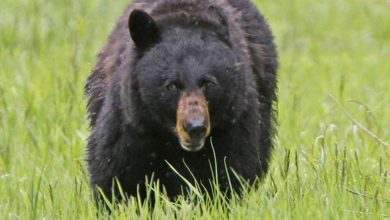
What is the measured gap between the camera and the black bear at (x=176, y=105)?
580cm

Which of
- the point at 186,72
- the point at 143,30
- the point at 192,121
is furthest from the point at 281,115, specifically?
the point at 192,121

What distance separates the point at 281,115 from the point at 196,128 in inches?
129

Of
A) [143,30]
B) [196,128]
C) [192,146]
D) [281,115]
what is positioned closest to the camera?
[196,128]

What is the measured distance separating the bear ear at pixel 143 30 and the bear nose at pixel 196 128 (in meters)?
0.64

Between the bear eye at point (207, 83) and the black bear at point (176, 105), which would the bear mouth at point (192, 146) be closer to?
the black bear at point (176, 105)

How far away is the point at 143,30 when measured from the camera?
236 inches

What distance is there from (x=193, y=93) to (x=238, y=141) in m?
0.58

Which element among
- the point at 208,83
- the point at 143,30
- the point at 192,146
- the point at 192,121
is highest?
the point at 143,30

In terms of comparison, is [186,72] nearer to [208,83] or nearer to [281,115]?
[208,83]

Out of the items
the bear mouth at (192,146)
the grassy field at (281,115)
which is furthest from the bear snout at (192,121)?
the grassy field at (281,115)

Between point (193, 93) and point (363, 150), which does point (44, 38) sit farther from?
point (193, 93)

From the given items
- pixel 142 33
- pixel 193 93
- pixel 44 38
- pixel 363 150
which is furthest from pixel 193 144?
pixel 44 38

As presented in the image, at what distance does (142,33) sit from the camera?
6.02 m

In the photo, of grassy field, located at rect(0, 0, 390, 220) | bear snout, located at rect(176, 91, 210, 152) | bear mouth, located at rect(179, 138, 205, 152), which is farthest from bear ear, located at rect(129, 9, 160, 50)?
grassy field, located at rect(0, 0, 390, 220)
